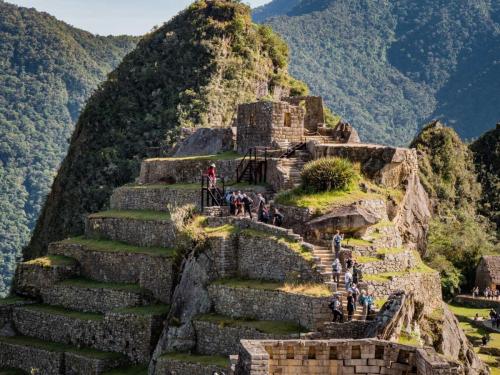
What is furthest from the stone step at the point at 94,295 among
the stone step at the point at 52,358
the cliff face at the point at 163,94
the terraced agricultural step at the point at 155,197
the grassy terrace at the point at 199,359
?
the cliff face at the point at 163,94

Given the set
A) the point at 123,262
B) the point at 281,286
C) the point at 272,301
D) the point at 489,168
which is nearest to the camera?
the point at 272,301

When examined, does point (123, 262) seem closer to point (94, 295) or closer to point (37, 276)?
point (94, 295)

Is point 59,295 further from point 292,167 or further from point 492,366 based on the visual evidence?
point 492,366

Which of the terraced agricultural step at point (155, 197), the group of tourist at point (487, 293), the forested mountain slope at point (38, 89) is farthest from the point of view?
the forested mountain slope at point (38, 89)

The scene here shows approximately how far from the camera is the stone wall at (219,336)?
32.6 metres

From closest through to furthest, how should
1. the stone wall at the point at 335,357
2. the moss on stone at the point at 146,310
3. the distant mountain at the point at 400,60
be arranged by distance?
the stone wall at the point at 335,357, the moss on stone at the point at 146,310, the distant mountain at the point at 400,60

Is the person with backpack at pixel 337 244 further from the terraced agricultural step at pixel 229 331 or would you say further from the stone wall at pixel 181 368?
the stone wall at pixel 181 368

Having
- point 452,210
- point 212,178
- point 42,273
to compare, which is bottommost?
point 42,273

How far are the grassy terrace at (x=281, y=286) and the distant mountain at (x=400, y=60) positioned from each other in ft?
360

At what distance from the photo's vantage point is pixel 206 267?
36.7 meters

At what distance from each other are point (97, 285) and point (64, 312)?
1896 mm

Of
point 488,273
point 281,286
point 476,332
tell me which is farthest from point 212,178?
point 488,273

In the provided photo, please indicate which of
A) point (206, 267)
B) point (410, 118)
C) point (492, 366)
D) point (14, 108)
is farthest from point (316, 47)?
point (206, 267)

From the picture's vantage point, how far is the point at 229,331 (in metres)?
33.3
